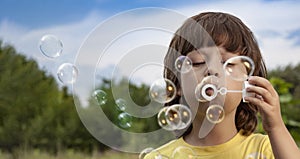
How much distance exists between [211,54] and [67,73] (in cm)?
72

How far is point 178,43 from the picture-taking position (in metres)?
1.56

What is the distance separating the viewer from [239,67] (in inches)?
56.2

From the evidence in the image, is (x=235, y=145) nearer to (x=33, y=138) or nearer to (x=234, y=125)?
(x=234, y=125)

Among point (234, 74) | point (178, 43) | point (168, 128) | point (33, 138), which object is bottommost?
point (33, 138)

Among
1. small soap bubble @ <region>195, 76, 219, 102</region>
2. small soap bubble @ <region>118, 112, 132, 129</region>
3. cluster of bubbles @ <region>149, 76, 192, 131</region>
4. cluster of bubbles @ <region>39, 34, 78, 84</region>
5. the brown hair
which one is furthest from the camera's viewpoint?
cluster of bubbles @ <region>39, 34, 78, 84</region>

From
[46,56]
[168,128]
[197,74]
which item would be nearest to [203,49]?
[197,74]

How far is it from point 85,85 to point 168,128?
31cm

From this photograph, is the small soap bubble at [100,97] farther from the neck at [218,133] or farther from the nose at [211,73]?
A: the nose at [211,73]

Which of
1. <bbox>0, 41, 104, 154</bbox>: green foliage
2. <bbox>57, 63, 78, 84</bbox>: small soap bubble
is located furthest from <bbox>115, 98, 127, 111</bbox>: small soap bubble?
<bbox>0, 41, 104, 154</bbox>: green foliage

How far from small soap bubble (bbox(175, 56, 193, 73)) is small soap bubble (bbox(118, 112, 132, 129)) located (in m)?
0.35

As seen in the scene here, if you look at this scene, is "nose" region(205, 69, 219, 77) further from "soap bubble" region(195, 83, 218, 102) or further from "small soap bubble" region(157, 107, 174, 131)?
"small soap bubble" region(157, 107, 174, 131)

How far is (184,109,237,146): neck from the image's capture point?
1.45 metres

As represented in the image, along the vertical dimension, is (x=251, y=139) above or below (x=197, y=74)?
below

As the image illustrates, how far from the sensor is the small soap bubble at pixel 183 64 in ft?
4.68
